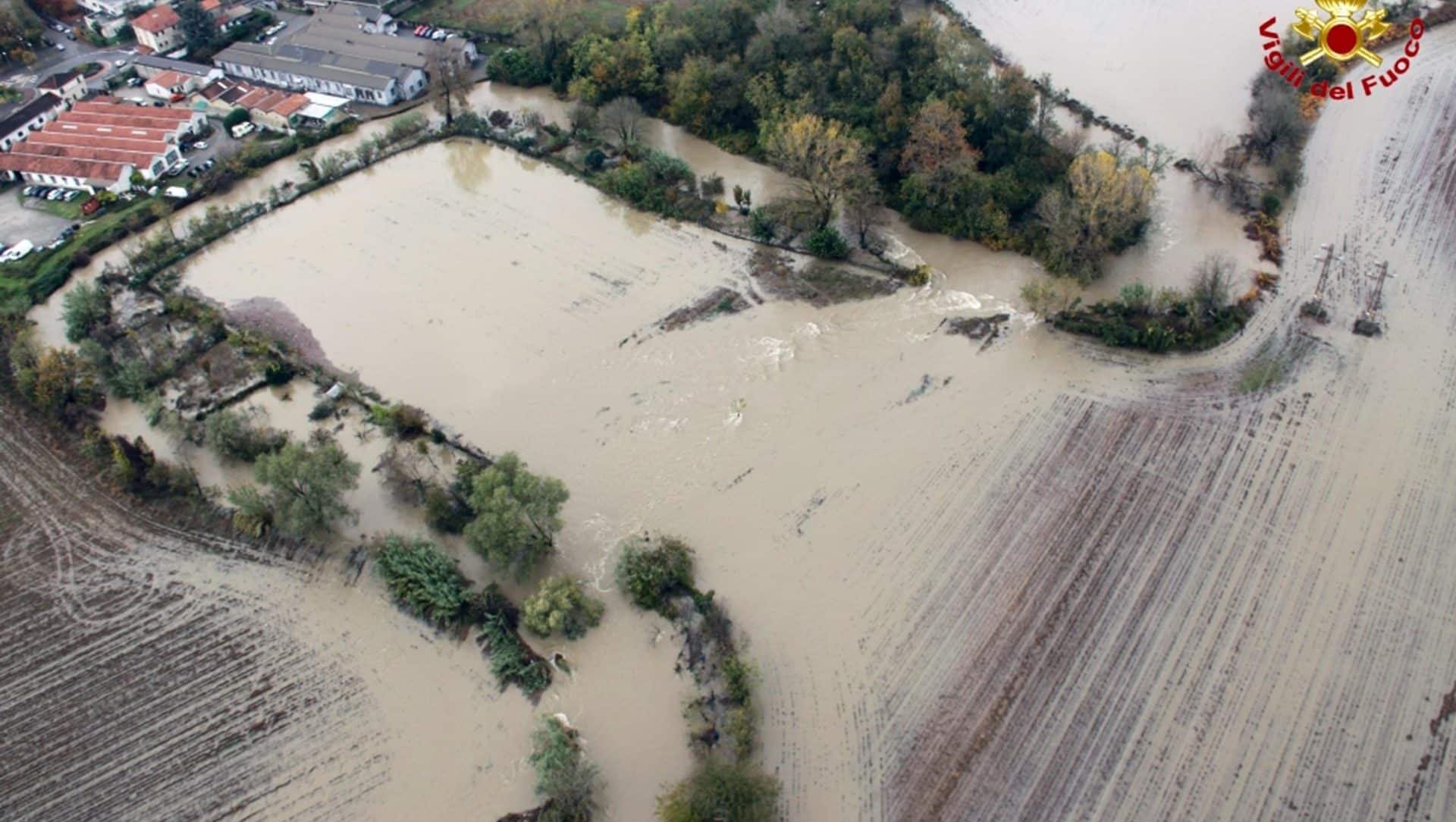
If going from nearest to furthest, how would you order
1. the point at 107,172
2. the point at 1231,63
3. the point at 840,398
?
1. the point at 840,398
2. the point at 107,172
3. the point at 1231,63

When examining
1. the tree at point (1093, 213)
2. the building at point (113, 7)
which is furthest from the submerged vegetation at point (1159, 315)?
the building at point (113, 7)

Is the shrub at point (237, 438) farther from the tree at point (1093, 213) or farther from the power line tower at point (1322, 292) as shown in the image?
the power line tower at point (1322, 292)

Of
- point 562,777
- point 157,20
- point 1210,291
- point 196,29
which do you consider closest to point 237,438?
point 562,777

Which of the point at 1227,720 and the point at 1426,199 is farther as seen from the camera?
the point at 1426,199

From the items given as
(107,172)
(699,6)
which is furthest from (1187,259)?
(107,172)

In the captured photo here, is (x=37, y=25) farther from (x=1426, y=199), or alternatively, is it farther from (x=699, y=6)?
(x=1426, y=199)

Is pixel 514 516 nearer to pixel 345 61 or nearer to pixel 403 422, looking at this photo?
pixel 403 422

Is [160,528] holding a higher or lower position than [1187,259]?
lower

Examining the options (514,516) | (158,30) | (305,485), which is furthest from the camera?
(158,30)
